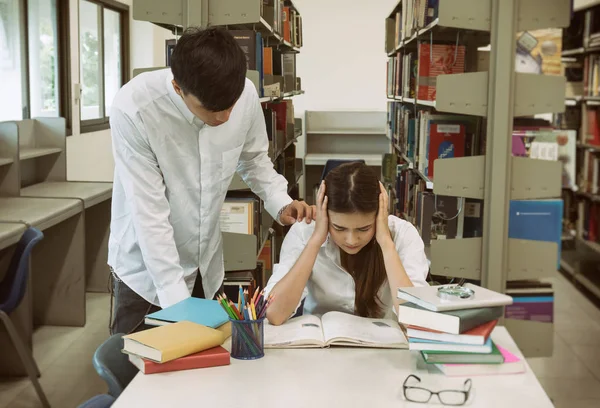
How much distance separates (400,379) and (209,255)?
0.83m

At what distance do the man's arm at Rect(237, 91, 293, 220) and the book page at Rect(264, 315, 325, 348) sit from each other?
1.44ft

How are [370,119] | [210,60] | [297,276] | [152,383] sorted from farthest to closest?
[370,119] < [297,276] < [210,60] < [152,383]

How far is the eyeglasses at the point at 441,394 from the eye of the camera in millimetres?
1433

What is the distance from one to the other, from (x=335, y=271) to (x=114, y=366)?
2.65ft

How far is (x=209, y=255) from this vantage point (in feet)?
7.17

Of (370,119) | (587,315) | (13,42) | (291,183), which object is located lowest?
(587,315)

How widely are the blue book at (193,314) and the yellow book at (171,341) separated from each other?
6cm

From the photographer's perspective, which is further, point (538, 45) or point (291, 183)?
point (291, 183)

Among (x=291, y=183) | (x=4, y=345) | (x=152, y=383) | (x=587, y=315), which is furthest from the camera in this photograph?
(x=291, y=183)

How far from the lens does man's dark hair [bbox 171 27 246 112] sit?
5.42ft

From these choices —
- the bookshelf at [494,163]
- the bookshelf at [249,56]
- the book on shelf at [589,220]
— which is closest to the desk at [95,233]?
the bookshelf at [249,56]

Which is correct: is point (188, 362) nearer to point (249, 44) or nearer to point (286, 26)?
point (249, 44)

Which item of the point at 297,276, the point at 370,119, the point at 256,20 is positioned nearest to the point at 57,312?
the point at 256,20

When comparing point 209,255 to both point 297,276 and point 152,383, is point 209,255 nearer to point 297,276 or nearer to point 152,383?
point 297,276
